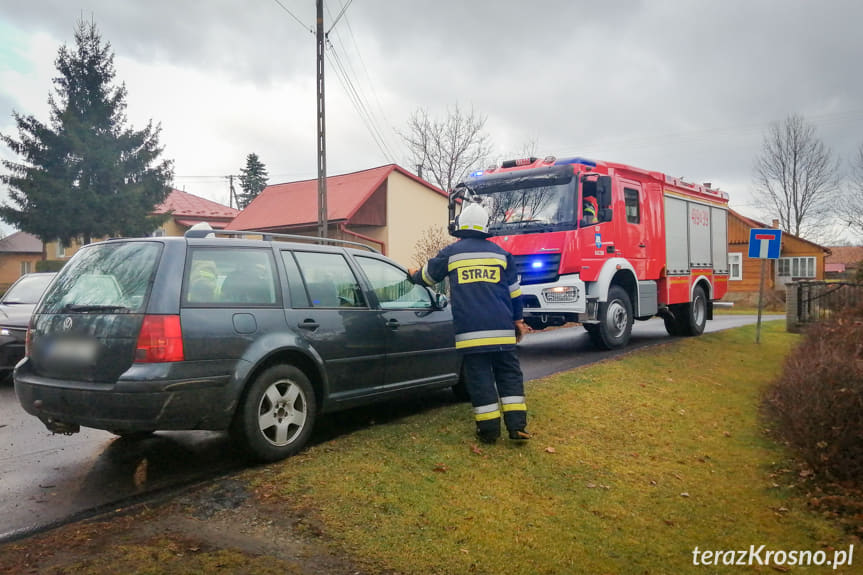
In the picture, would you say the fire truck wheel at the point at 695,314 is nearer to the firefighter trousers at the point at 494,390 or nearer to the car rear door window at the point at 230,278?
the firefighter trousers at the point at 494,390

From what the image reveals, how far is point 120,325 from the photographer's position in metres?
4.05

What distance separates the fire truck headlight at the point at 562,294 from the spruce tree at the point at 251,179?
59.6 m

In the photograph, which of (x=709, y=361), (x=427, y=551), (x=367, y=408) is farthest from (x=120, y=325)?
(x=709, y=361)

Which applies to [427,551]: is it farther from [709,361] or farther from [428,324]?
[709,361]

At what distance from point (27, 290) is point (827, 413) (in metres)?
9.97

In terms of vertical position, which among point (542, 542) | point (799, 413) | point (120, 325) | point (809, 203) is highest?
point (809, 203)

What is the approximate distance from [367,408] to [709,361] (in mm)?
6067

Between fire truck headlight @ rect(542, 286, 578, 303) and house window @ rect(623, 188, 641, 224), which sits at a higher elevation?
house window @ rect(623, 188, 641, 224)

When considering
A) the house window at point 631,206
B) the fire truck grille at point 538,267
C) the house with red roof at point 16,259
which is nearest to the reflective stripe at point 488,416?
the fire truck grille at point 538,267

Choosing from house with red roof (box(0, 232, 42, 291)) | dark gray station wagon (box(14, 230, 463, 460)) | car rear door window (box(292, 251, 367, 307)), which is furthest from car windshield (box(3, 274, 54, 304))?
house with red roof (box(0, 232, 42, 291))

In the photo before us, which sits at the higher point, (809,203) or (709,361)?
(809,203)

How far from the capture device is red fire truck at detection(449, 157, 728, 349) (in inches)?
376

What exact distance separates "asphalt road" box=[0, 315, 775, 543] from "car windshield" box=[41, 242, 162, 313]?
1.15 m

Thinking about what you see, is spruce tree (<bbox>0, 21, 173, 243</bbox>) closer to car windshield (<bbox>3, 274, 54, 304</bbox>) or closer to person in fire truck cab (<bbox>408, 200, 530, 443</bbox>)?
car windshield (<bbox>3, 274, 54, 304</bbox>)
